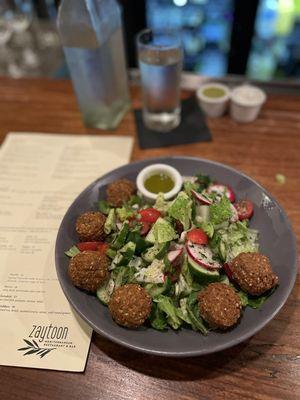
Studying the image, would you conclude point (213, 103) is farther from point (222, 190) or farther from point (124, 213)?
point (124, 213)

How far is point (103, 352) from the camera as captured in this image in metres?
1.18

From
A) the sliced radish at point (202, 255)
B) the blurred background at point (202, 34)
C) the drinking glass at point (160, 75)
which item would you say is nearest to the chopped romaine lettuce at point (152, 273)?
the sliced radish at point (202, 255)

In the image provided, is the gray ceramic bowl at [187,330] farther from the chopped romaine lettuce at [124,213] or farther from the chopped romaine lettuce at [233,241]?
the chopped romaine lettuce at [124,213]

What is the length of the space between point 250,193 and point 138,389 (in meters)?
0.90

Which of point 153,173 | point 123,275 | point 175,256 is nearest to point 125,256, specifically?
point 123,275

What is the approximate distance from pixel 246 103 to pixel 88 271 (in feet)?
4.62

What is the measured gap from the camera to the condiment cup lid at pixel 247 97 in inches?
79.2

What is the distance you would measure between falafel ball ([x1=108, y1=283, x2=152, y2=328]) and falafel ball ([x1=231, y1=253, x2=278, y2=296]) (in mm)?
320

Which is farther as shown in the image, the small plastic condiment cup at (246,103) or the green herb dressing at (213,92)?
the green herb dressing at (213,92)

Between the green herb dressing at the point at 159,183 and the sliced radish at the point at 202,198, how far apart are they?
0.19 meters

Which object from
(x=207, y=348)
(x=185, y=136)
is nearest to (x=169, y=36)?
(x=185, y=136)

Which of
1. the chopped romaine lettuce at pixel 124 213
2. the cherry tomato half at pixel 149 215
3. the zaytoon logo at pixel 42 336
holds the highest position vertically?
the cherry tomato half at pixel 149 215

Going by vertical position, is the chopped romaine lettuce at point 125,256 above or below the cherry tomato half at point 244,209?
above

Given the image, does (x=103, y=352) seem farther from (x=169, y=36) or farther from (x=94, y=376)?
(x=169, y=36)
